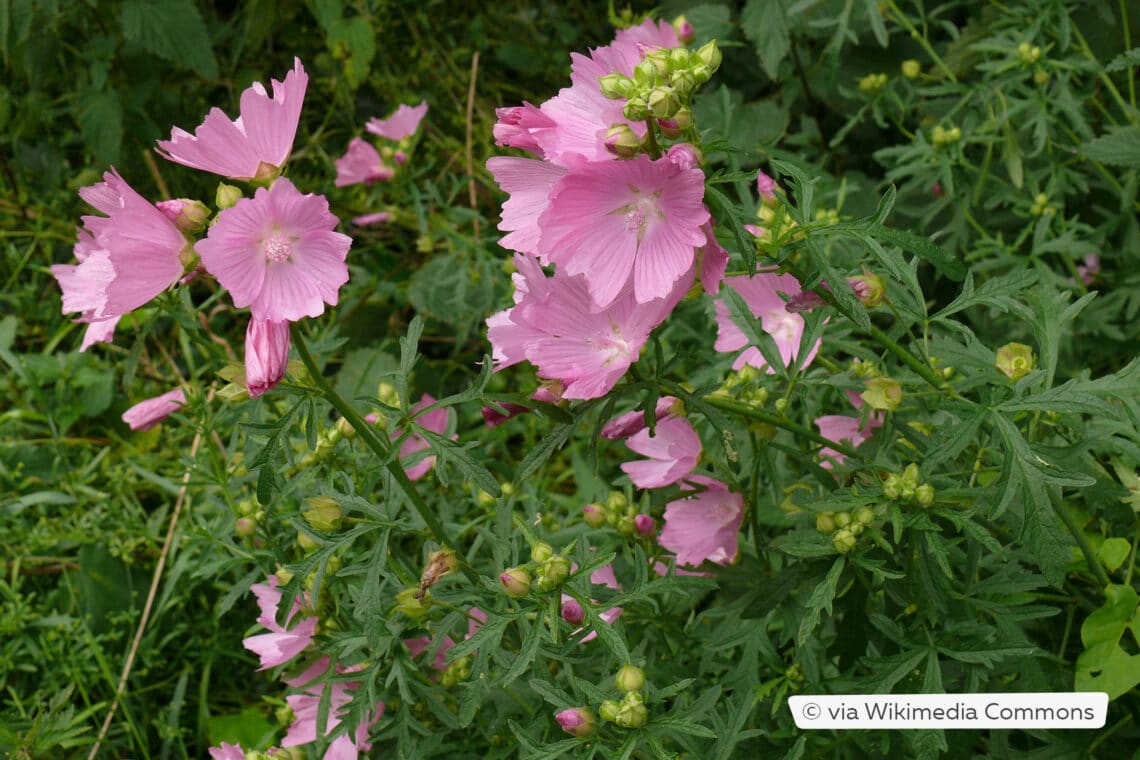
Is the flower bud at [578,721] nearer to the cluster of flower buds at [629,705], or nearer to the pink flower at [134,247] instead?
the cluster of flower buds at [629,705]

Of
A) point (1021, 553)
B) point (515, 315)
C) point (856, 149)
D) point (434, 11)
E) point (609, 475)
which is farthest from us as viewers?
point (434, 11)

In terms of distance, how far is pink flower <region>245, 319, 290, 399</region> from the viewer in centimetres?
104

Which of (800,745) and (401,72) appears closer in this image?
(800,745)

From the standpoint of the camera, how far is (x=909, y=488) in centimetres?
114

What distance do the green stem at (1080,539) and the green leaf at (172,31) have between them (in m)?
2.06

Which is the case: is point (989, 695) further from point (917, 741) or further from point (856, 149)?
point (856, 149)

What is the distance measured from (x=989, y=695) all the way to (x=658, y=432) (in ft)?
1.52

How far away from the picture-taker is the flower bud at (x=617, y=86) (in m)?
0.97

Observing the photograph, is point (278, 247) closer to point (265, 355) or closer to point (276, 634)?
point (265, 355)

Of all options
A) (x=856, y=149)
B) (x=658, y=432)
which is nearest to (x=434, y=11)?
(x=856, y=149)

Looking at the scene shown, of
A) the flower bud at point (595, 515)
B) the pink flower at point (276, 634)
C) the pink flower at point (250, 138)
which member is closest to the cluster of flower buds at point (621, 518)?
the flower bud at point (595, 515)

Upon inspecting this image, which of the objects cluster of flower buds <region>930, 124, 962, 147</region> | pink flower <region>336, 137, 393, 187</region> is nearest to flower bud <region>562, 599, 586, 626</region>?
cluster of flower buds <region>930, 124, 962, 147</region>

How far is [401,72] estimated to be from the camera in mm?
3191

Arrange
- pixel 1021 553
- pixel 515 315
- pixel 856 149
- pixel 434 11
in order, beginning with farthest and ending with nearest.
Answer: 1. pixel 434 11
2. pixel 856 149
3. pixel 1021 553
4. pixel 515 315
